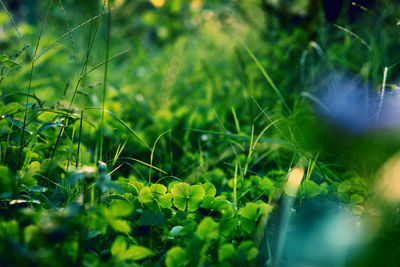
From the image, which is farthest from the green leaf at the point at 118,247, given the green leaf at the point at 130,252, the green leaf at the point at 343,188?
the green leaf at the point at 343,188

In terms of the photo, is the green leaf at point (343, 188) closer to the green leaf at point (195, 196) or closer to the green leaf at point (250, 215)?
the green leaf at point (250, 215)

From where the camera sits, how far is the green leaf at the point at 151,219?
790 millimetres

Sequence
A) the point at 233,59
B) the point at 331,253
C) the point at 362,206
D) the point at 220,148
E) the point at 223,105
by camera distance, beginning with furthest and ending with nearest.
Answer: the point at 233,59 → the point at 223,105 → the point at 220,148 → the point at 362,206 → the point at 331,253

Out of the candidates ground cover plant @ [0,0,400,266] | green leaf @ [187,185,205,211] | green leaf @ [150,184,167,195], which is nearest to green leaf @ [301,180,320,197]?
ground cover plant @ [0,0,400,266]

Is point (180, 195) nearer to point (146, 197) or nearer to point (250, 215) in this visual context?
point (146, 197)

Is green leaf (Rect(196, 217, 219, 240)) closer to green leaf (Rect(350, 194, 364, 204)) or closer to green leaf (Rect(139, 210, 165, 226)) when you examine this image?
green leaf (Rect(139, 210, 165, 226))

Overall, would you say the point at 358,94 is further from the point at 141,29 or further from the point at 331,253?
the point at 141,29

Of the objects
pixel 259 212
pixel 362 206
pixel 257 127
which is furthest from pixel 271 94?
pixel 259 212

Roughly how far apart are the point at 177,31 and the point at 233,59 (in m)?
1.29

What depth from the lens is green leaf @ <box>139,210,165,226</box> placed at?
0.79m

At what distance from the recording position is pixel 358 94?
5.13 feet

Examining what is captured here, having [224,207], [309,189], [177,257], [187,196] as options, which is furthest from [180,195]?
[309,189]

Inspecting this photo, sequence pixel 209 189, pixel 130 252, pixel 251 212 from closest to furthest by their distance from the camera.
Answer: pixel 130 252, pixel 251 212, pixel 209 189

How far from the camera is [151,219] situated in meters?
0.79
